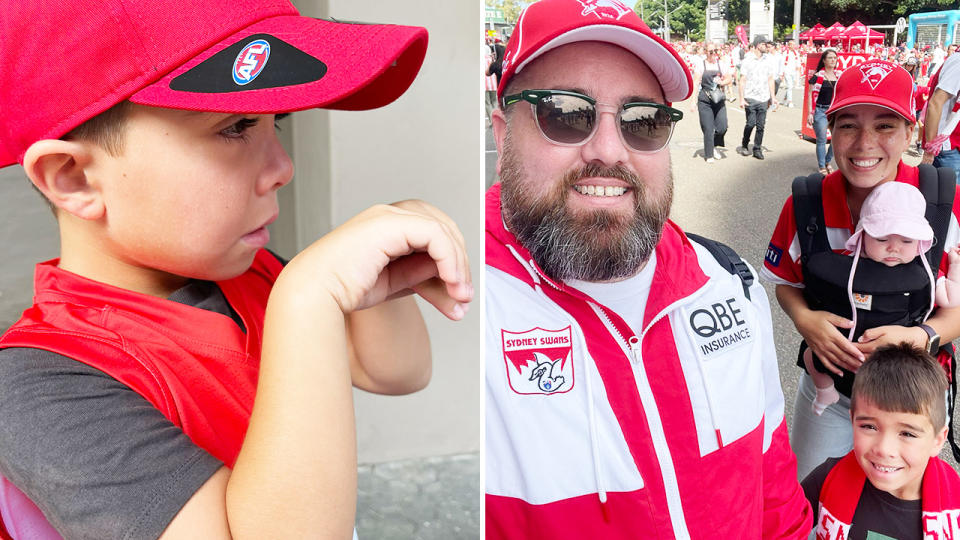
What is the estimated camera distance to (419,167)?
7.77 ft

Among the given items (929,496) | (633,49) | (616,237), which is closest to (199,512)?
(616,237)

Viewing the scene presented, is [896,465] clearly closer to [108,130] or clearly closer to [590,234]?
[590,234]

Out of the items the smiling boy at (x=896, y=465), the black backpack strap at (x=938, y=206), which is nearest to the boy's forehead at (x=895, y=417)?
the smiling boy at (x=896, y=465)

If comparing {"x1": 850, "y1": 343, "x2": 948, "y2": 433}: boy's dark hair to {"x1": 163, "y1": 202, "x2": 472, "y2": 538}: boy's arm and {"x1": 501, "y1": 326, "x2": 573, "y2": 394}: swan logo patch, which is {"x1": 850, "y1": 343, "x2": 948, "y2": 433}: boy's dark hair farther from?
{"x1": 163, "y1": 202, "x2": 472, "y2": 538}: boy's arm

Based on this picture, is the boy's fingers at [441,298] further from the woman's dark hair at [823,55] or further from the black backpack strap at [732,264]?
the woman's dark hair at [823,55]

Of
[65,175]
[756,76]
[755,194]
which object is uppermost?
[756,76]

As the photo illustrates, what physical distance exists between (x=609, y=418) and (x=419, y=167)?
1.35 meters

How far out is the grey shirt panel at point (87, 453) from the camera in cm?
61

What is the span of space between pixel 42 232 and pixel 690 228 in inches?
110

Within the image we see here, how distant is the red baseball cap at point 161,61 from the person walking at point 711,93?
1072 millimetres

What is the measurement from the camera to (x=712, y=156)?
2842 millimetres

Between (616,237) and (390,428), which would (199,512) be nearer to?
(616,237)

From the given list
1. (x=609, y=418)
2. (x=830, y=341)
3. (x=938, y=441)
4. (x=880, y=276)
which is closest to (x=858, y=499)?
(x=938, y=441)

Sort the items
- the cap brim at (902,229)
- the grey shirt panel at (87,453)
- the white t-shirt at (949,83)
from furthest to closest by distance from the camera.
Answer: the white t-shirt at (949,83), the cap brim at (902,229), the grey shirt panel at (87,453)
